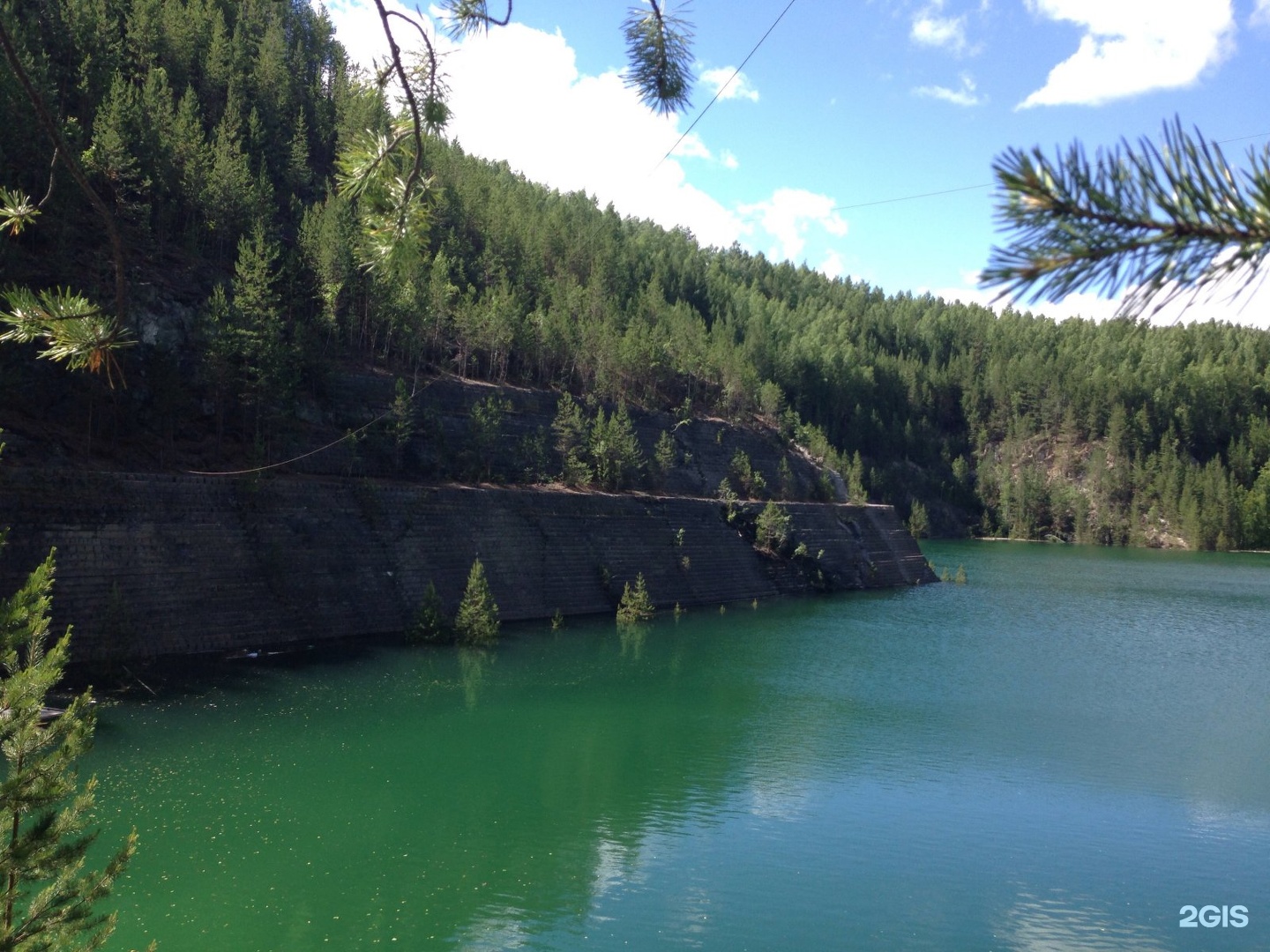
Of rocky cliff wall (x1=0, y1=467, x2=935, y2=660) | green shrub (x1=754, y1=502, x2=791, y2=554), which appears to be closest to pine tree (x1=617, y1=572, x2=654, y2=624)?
rocky cliff wall (x1=0, y1=467, x2=935, y2=660)

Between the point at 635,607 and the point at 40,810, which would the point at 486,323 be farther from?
the point at 40,810

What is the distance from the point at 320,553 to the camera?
70.7ft

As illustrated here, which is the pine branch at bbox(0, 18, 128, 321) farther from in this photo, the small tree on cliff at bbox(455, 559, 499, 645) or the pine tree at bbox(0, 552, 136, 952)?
the small tree on cliff at bbox(455, 559, 499, 645)

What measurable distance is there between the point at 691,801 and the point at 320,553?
476 inches

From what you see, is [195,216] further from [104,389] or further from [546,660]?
[546,660]

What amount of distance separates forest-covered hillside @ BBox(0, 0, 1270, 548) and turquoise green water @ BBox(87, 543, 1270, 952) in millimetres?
6595

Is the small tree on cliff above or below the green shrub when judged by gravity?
below

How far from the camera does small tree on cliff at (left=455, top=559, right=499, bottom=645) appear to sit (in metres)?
21.9

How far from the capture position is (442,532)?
80.4ft

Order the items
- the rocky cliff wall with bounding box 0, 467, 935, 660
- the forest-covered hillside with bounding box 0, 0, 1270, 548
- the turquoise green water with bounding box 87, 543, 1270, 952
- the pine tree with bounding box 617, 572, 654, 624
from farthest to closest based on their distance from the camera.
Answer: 1. the pine tree with bounding box 617, 572, 654, 624
2. the forest-covered hillside with bounding box 0, 0, 1270, 548
3. the rocky cliff wall with bounding box 0, 467, 935, 660
4. the turquoise green water with bounding box 87, 543, 1270, 952

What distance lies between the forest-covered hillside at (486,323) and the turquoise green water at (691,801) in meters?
6.60

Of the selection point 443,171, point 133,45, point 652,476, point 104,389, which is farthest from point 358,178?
point 443,171

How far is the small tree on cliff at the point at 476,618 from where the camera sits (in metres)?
21.9

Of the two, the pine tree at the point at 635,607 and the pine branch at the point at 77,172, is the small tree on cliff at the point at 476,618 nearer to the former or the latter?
the pine tree at the point at 635,607
